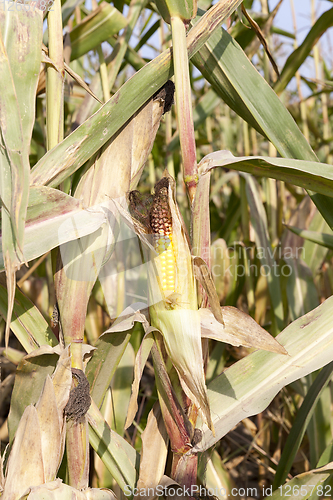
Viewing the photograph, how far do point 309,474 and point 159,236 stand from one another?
38 cm

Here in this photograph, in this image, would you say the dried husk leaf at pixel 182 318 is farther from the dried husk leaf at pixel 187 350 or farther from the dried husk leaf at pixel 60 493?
the dried husk leaf at pixel 60 493

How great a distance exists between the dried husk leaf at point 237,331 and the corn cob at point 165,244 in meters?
0.05

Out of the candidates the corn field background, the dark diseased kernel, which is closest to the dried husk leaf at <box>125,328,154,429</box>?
the corn field background

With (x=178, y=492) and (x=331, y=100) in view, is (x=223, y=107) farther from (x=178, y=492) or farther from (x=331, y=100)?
(x=178, y=492)

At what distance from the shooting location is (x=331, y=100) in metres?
2.43

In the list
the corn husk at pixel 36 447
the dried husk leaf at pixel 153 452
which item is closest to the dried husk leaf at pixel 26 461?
the corn husk at pixel 36 447

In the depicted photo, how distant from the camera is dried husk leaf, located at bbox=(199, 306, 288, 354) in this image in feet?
1.31

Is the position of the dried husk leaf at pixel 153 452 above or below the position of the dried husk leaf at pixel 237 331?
below

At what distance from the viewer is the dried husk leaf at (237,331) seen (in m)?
0.40

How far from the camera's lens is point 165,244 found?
0.43m

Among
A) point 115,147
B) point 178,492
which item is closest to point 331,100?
point 115,147

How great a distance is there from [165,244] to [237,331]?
0.40ft

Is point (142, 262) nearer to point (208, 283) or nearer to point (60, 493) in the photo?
point (208, 283)

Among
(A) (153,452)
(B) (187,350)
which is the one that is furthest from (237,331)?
(A) (153,452)
